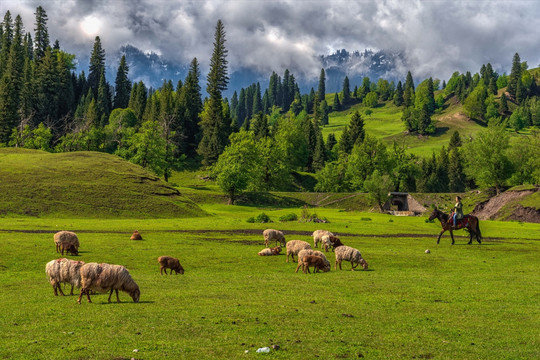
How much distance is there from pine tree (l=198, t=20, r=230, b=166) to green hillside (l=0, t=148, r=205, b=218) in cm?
5875

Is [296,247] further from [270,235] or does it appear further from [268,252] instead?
[270,235]

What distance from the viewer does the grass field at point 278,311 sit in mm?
12242

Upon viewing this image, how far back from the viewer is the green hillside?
246ft

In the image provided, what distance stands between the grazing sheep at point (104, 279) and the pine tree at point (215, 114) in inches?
5725

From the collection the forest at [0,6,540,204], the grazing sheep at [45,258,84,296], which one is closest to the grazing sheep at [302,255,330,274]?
the grazing sheep at [45,258,84,296]

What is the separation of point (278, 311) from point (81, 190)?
76177 mm

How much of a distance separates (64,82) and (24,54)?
18963 millimetres

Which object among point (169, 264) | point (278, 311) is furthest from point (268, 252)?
point (278, 311)

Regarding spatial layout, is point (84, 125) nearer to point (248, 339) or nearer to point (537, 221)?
point (537, 221)

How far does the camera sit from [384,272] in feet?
90.3

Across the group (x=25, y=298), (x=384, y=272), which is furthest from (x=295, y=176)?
(x=25, y=298)

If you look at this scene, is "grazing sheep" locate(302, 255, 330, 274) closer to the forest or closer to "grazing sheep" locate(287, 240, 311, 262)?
"grazing sheep" locate(287, 240, 311, 262)

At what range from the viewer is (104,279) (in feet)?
58.4

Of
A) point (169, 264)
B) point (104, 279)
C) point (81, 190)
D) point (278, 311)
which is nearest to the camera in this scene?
point (278, 311)
